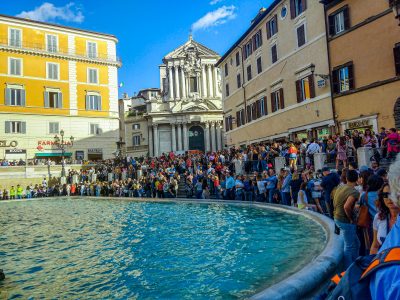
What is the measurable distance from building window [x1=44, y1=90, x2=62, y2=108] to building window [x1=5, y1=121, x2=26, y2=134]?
12.8 ft

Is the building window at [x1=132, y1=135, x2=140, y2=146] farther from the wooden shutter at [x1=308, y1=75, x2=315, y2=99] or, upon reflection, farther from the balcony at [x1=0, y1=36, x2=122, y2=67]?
the wooden shutter at [x1=308, y1=75, x2=315, y2=99]

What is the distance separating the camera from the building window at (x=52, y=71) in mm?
44188

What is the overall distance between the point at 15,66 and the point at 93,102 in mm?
9999

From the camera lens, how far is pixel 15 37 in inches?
1660

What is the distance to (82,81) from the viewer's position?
152ft

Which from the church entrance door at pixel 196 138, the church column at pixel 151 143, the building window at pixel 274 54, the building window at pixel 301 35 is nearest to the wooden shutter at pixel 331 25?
the building window at pixel 301 35

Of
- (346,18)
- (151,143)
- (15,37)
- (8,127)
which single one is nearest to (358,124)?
(346,18)

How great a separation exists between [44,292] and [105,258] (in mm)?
2041

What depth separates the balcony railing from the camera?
41.5m

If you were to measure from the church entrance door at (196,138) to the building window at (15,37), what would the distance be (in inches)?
1078

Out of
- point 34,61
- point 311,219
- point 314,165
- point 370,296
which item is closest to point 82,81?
point 34,61

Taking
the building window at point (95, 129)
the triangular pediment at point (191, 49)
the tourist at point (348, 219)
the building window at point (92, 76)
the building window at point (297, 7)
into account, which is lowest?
the tourist at point (348, 219)

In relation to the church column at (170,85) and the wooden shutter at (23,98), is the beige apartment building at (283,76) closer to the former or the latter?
the church column at (170,85)

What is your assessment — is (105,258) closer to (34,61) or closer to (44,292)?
(44,292)
